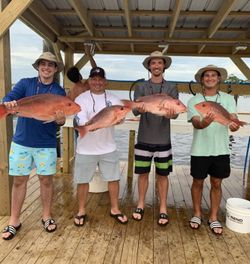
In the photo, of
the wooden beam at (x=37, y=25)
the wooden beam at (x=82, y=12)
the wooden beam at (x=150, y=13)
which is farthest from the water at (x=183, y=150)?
the wooden beam at (x=150, y=13)

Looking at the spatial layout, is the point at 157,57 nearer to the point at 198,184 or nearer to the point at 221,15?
the point at 198,184

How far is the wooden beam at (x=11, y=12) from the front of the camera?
3129mm

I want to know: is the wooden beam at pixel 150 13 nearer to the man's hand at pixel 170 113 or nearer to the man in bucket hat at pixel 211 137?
the man in bucket hat at pixel 211 137

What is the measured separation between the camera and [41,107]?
2.64m

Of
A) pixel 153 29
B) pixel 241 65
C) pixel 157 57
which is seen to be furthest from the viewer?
pixel 241 65

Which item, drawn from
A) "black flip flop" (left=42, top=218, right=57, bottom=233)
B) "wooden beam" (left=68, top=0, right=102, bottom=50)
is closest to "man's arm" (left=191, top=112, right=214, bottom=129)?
"black flip flop" (left=42, top=218, right=57, bottom=233)

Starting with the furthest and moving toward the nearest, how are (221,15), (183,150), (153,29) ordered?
(183,150)
(153,29)
(221,15)

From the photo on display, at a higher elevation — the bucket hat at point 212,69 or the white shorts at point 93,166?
the bucket hat at point 212,69

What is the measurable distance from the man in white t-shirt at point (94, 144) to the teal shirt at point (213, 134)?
2.76 feet

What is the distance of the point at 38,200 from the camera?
13.4 ft

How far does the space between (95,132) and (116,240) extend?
1118mm

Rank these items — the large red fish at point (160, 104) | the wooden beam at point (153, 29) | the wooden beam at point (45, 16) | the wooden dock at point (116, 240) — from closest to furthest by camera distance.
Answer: the wooden dock at point (116, 240) → the large red fish at point (160, 104) → the wooden beam at point (45, 16) → the wooden beam at point (153, 29)

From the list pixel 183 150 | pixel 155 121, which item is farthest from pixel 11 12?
pixel 183 150

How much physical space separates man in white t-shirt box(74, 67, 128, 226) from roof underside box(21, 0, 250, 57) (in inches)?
59.2
